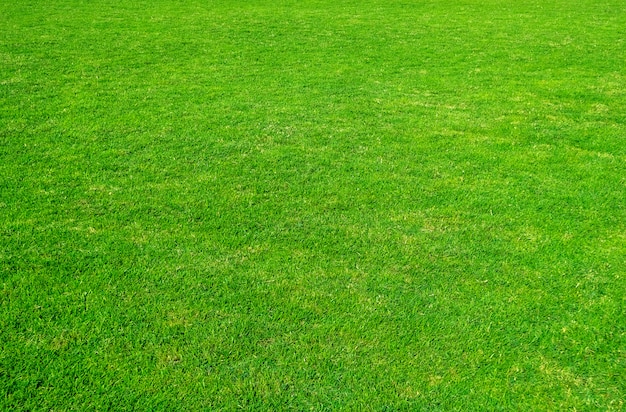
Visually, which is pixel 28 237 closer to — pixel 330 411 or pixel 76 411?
pixel 76 411

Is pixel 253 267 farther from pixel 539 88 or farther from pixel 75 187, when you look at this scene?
pixel 539 88

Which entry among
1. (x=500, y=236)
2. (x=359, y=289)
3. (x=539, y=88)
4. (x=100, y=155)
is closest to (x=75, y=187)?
(x=100, y=155)

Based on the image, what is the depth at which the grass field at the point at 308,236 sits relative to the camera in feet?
13.7

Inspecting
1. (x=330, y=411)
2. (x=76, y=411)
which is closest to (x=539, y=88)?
(x=330, y=411)

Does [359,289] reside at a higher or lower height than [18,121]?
lower

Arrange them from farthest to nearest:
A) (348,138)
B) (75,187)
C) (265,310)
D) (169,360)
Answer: (348,138), (75,187), (265,310), (169,360)

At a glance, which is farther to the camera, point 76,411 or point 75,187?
point 75,187

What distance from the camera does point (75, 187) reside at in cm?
658

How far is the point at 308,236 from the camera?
5.84 metres

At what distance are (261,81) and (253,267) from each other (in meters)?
6.14

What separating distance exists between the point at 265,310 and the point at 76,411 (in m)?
1.59

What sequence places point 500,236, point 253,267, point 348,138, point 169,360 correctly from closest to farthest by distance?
point 169,360 → point 253,267 → point 500,236 → point 348,138

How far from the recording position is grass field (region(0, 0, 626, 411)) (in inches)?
165

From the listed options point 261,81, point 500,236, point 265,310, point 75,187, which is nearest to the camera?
point 265,310
